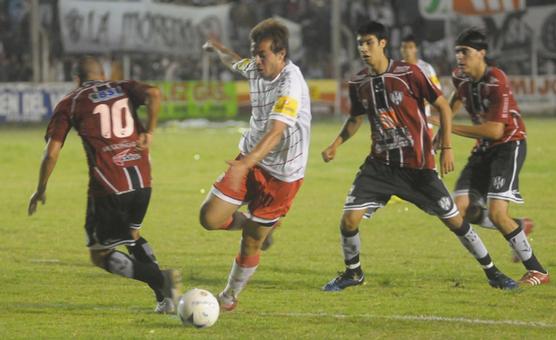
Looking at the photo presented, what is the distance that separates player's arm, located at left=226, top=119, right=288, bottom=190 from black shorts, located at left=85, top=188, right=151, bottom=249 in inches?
41.0

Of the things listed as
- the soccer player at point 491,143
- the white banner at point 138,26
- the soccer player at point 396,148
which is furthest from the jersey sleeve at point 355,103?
the white banner at point 138,26

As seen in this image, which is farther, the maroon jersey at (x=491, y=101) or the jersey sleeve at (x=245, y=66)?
the maroon jersey at (x=491, y=101)

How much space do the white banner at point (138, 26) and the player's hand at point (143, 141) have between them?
31601mm

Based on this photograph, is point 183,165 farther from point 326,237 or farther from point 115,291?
point 115,291

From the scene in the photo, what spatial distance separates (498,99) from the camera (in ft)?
31.8

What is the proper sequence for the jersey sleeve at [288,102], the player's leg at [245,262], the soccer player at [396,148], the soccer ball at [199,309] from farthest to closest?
the soccer player at [396,148] → the player's leg at [245,262] → the jersey sleeve at [288,102] → the soccer ball at [199,309]

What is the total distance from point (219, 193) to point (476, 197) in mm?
2747

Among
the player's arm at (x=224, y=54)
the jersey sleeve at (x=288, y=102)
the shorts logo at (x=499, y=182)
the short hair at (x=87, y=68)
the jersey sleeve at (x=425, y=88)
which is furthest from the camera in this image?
the shorts logo at (x=499, y=182)

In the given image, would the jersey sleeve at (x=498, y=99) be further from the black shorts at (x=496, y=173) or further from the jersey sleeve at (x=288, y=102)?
the jersey sleeve at (x=288, y=102)

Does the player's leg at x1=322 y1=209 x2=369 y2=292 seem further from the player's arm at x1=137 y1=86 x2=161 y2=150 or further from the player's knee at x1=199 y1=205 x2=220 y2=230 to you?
the player's arm at x1=137 y1=86 x2=161 y2=150

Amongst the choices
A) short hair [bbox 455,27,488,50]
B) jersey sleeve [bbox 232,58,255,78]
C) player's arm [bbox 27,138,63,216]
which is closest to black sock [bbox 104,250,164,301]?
player's arm [bbox 27,138,63,216]

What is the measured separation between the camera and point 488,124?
31.8ft

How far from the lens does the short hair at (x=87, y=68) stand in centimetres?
848

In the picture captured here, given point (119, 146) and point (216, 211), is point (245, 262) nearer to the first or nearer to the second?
point (216, 211)
